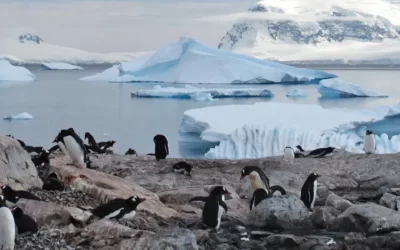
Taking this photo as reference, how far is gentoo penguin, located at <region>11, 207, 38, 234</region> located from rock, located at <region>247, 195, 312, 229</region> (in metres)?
2.39

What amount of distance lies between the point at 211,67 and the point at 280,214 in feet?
111

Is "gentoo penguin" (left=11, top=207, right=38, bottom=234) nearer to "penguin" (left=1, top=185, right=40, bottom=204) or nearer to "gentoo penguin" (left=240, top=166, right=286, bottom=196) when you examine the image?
"penguin" (left=1, top=185, right=40, bottom=204)

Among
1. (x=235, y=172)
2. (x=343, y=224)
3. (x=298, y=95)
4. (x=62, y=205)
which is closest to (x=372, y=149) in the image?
(x=235, y=172)

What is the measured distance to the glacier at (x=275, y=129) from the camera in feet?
53.2

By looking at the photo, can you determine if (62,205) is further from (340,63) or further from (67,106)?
(340,63)

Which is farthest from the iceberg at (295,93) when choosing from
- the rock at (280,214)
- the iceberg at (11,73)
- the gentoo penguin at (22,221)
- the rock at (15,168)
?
the gentoo penguin at (22,221)

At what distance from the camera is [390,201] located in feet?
26.0

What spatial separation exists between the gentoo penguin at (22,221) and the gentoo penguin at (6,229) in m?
0.42

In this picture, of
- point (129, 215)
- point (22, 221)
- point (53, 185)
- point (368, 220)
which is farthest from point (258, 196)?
point (22, 221)

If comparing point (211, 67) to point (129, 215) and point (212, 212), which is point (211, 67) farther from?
point (129, 215)

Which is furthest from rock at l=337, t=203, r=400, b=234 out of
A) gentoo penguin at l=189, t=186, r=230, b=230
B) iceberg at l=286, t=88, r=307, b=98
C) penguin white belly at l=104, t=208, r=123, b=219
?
iceberg at l=286, t=88, r=307, b=98

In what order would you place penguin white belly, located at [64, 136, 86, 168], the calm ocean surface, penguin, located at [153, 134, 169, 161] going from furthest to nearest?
the calm ocean surface, penguin, located at [153, 134, 169, 161], penguin white belly, located at [64, 136, 86, 168]

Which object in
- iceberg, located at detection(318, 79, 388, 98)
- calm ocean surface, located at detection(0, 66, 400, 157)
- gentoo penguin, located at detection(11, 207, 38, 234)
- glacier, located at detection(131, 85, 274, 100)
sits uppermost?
gentoo penguin, located at detection(11, 207, 38, 234)

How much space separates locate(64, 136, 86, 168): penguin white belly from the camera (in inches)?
315
